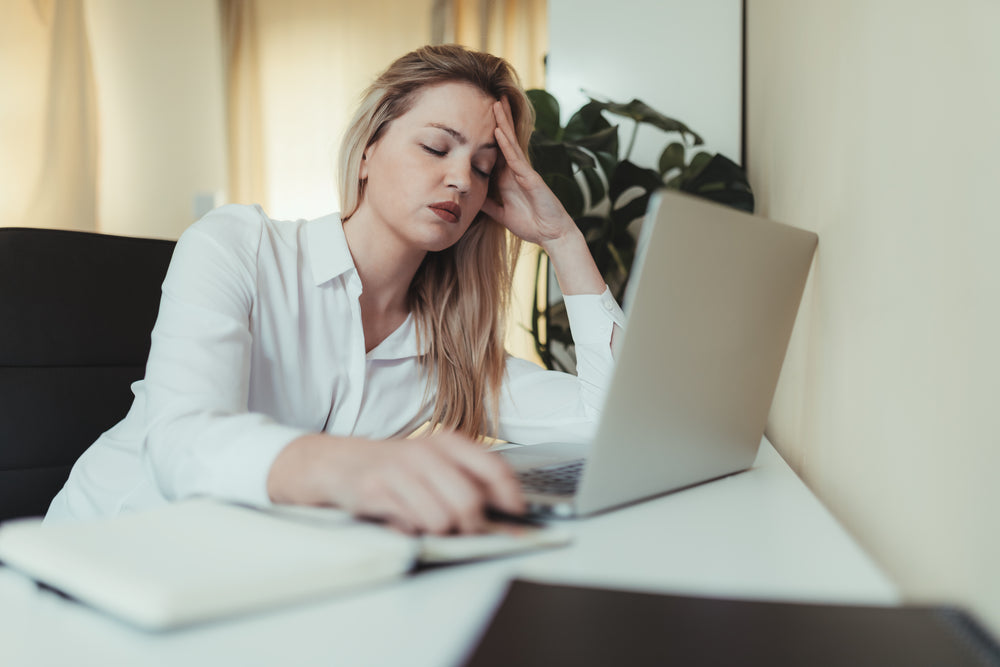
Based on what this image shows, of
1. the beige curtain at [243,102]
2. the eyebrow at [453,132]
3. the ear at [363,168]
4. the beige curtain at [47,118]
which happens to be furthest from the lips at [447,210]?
the beige curtain at [243,102]

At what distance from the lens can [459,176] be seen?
109cm

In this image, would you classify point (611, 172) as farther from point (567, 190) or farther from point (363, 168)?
point (363, 168)

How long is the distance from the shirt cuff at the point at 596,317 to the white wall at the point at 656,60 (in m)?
0.84

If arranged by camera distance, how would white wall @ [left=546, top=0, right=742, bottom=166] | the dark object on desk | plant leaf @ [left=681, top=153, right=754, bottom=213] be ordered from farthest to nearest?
white wall @ [left=546, top=0, right=742, bottom=166]
plant leaf @ [left=681, top=153, right=754, bottom=213]
the dark object on desk

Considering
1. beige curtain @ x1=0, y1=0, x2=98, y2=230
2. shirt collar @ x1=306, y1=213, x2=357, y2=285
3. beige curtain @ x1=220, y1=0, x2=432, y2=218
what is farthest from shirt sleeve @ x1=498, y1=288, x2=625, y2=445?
beige curtain @ x1=220, y1=0, x2=432, y2=218

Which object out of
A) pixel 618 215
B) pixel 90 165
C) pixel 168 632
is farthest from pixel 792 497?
pixel 90 165

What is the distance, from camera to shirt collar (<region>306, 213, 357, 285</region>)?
42.3 inches

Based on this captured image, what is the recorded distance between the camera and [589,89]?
1.90 meters

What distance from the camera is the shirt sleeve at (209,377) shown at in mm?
550

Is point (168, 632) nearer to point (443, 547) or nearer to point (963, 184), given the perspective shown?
point (443, 547)

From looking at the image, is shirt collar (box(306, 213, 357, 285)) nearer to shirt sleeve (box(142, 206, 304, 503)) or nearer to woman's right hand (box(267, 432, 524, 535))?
shirt sleeve (box(142, 206, 304, 503))

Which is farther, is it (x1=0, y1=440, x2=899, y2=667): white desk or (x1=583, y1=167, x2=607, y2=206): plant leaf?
(x1=583, y1=167, x2=607, y2=206): plant leaf

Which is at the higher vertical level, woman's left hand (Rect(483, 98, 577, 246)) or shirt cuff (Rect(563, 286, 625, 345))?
woman's left hand (Rect(483, 98, 577, 246))

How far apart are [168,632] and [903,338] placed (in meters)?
0.53
